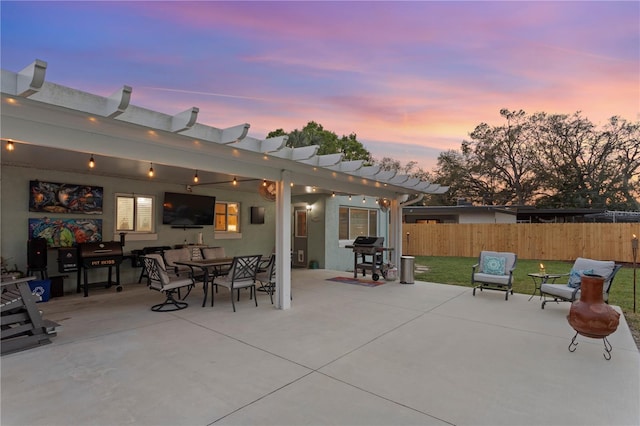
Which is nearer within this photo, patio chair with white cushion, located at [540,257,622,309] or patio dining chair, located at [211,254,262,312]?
patio chair with white cushion, located at [540,257,622,309]

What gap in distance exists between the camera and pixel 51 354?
12.2 feet

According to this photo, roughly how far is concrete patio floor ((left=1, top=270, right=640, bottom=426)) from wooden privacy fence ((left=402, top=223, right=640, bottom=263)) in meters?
11.0

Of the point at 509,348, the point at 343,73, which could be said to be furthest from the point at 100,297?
the point at 343,73

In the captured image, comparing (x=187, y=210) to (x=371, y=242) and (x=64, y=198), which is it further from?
(x=371, y=242)

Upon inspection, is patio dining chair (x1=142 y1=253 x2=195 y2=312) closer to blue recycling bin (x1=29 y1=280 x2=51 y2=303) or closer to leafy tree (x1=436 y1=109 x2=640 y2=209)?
blue recycling bin (x1=29 y1=280 x2=51 y2=303)

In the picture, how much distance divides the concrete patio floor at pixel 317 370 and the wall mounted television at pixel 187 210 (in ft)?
11.1

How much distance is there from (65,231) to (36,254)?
85 cm

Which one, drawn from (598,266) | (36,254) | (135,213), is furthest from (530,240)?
(36,254)

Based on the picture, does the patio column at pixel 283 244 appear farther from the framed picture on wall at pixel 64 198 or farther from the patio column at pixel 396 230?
the patio column at pixel 396 230

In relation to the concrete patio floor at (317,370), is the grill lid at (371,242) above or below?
above

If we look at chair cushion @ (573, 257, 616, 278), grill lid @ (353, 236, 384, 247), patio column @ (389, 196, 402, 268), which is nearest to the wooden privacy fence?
patio column @ (389, 196, 402, 268)

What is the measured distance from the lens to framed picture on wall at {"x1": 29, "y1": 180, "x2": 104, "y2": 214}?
6656 millimetres

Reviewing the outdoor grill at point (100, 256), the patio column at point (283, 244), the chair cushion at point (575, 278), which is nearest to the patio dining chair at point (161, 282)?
the patio column at point (283, 244)

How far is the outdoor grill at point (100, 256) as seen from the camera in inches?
263
